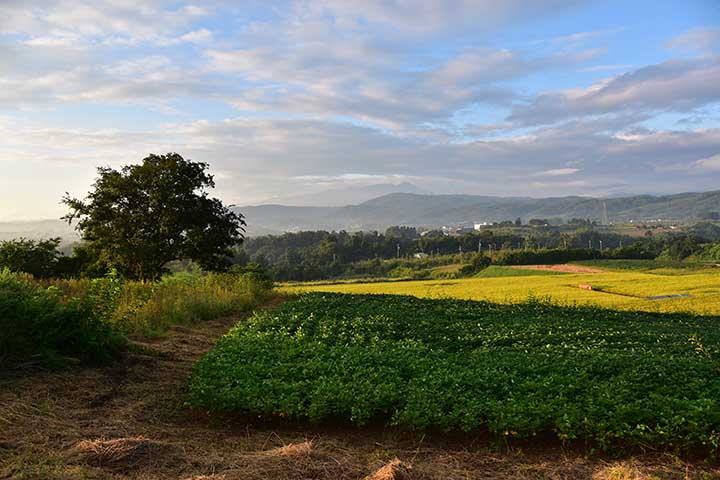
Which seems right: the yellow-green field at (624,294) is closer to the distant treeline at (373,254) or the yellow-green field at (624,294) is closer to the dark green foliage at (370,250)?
the distant treeline at (373,254)

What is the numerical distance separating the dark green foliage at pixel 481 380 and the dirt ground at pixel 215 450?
22 cm

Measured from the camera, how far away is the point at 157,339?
11.9m

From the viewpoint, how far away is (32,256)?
1037 inches

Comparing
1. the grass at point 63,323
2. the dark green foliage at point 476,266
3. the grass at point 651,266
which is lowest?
the dark green foliage at point 476,266

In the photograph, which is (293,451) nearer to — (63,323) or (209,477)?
(209,477)

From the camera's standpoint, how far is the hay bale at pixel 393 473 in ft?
15.1

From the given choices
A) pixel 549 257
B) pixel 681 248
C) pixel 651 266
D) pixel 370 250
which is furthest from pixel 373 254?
pixel 651 266

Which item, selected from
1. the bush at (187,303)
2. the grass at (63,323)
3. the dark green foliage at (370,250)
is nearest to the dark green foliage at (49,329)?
the grass at (63,323)

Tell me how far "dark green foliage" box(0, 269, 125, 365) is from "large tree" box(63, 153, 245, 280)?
16.9 metres

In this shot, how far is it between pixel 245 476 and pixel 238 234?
2393cm

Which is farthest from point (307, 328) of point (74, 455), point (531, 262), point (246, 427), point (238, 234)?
point (531, 262)

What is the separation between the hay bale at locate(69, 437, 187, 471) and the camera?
16.1 ft

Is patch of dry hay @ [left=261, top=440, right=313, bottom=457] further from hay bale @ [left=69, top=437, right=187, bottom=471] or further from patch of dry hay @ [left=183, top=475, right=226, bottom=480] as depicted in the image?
hay bale @ [left=69, top=437, right=187, bottom=471]

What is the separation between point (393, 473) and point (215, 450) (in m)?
2.05
